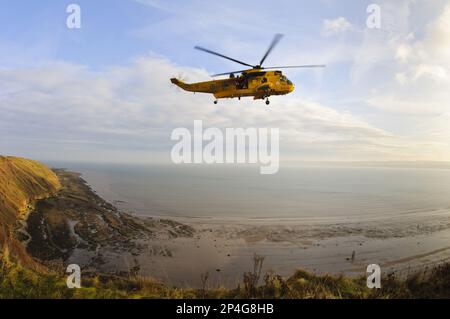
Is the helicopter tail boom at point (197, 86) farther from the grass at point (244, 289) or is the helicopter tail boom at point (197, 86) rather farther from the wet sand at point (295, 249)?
the wet sand at point (295, 249)

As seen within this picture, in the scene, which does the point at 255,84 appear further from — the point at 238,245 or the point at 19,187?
the point at 19,187

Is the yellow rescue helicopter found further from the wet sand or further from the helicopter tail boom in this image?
the wet sand

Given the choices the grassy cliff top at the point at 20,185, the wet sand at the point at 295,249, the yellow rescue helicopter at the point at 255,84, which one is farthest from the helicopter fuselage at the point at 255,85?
the grassy cliff top at the point at 20,185

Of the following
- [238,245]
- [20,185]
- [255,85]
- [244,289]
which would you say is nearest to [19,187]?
[20,185]

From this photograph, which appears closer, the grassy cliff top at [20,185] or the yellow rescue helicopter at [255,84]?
the yellow rescue helicopter at [255,84]

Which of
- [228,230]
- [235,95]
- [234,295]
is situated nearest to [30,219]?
[228,230]

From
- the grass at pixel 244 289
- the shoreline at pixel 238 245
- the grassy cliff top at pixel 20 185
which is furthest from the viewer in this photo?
the grassy cliff top at pixel 20 185

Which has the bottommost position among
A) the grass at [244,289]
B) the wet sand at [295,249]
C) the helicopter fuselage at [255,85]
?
the wet sand at [295,249]
